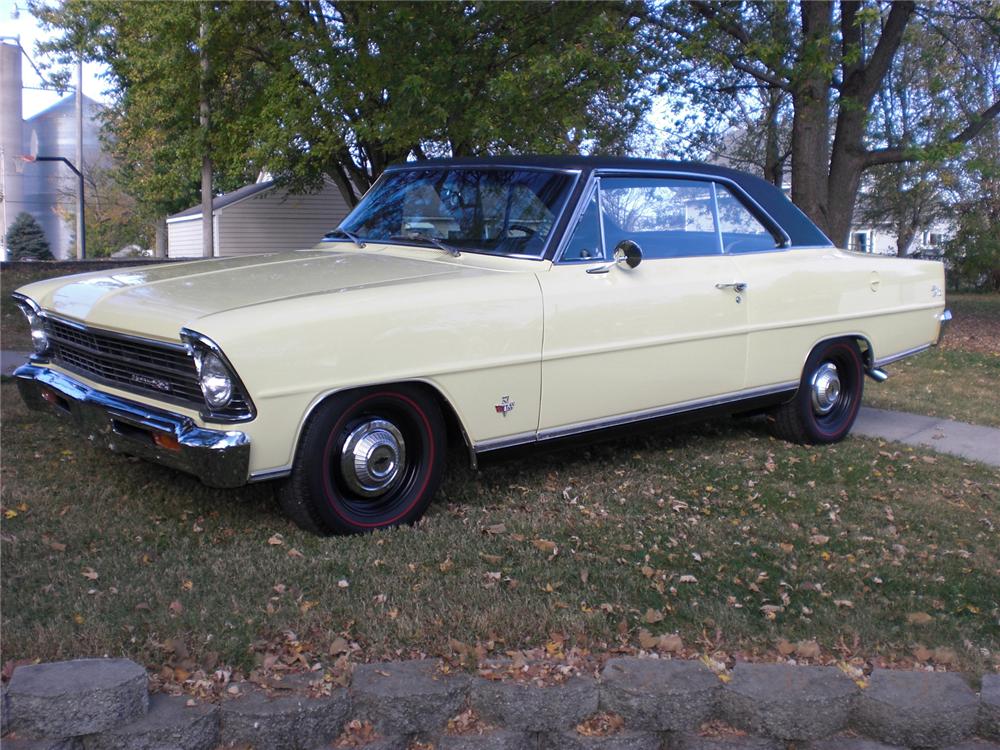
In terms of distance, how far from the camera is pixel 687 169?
612cm

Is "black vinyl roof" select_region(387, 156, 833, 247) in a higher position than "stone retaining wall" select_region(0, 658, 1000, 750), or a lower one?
higher

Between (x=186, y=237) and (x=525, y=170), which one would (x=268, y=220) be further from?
(x=525, y=170)

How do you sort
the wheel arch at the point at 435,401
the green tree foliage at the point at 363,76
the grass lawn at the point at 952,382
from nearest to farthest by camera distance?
the wheel arch at the point at 435,401, the grass lawn at the point at 952,382, the green tree foliage at the point at 363,76

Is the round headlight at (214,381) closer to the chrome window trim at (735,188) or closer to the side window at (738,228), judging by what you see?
the chrome window trim at (735,188)

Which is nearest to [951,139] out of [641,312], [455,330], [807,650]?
[641,312]

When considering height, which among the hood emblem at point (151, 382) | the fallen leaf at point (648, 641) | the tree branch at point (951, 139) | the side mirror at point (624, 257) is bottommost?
the fallen leaf at point (648, 641)

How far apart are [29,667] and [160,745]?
0.52 m

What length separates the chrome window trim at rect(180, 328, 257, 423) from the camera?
3.97 metres

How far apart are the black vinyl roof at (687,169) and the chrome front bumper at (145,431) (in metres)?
2.32

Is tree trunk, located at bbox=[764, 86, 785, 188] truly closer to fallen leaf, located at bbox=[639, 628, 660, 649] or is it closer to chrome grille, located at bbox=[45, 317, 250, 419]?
chrome grille, located at bbox=[45, 317, 250, 419]

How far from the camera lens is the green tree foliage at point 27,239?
31688 millimetres

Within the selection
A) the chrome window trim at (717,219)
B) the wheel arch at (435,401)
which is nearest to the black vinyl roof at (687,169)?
the chrome window trim at (717,219)

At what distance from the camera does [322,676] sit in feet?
11.0

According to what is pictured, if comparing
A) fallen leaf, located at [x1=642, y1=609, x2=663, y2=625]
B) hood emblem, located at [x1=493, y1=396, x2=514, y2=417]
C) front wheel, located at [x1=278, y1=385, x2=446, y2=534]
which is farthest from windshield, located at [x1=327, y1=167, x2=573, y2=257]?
fallen leaf, located at [x1=642, y1=609, x2=663, y2=625]
